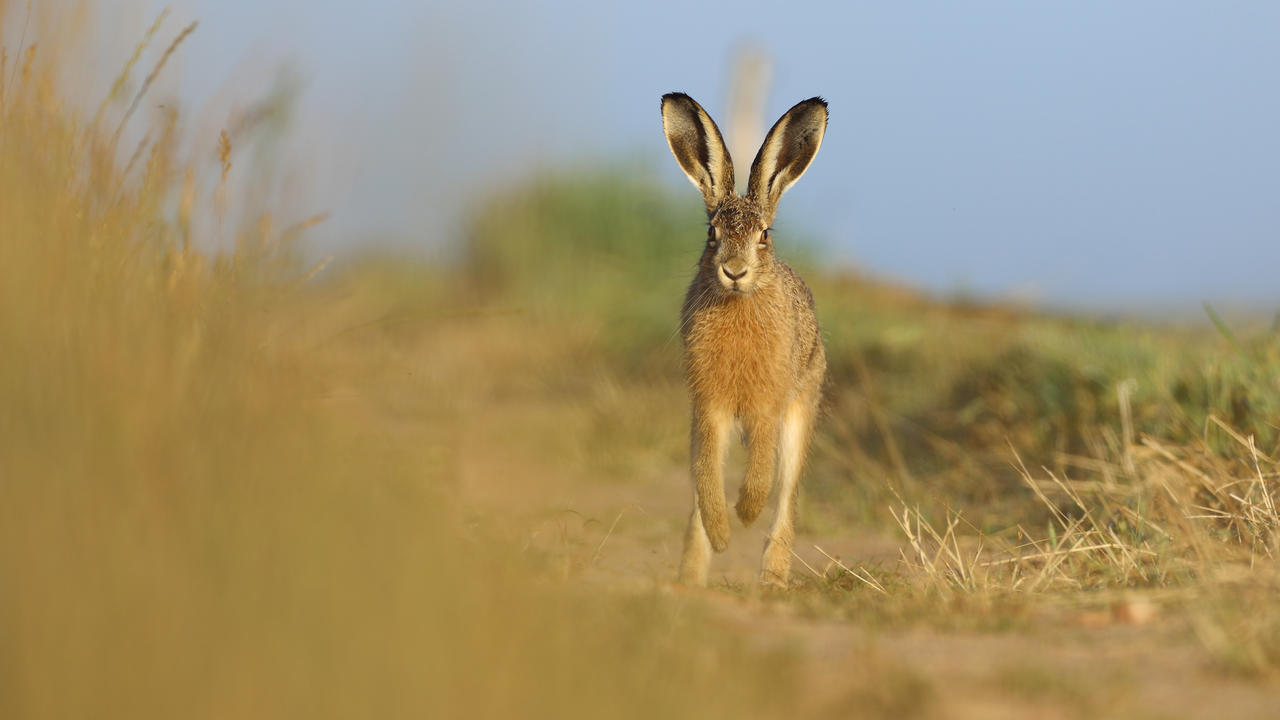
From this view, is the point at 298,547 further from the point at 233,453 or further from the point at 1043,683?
the point at 1043,683

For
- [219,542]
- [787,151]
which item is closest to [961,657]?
[219,542]

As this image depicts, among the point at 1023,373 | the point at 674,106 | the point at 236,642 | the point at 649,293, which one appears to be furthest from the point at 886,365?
the point at 236,642

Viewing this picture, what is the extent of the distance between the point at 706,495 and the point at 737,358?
67cm

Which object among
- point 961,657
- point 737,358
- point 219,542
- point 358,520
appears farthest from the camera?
point 737,358

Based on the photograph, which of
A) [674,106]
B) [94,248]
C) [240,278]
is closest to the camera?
[94,248]

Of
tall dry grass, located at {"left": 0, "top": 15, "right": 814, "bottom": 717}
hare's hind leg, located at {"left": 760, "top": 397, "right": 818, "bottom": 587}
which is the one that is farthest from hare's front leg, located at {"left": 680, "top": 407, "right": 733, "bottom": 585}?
tall dry grass, located at {"left": 0, "top": 15, "right": 814, "bottom": 717}

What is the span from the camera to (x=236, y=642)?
2.46 m

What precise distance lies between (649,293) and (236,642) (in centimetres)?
1022

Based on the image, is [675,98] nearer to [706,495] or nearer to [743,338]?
[743,338]

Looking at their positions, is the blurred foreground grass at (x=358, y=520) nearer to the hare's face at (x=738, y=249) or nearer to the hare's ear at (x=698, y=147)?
the hare's face at (x=738, y=249)

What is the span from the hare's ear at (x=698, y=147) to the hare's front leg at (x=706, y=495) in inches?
41.6

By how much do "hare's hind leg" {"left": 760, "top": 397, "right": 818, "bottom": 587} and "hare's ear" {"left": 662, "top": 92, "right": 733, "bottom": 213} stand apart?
109 centimetres

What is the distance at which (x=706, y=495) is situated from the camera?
527cm

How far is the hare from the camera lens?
5.33m
